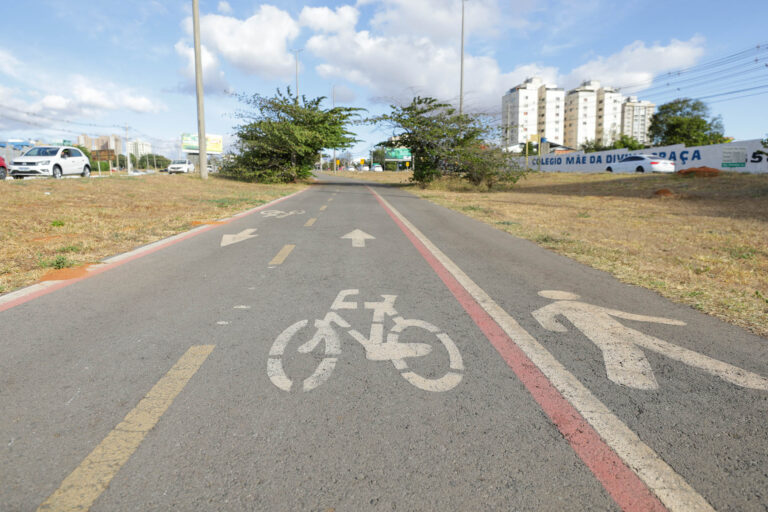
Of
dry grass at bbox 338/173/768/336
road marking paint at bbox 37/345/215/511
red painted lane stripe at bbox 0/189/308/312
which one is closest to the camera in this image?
road marking paint at bbox 37/345/215/511

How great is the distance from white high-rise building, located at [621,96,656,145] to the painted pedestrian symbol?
167330 millimetres

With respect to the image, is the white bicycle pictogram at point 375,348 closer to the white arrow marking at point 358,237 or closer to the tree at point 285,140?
the white arrow marking at point 358,237

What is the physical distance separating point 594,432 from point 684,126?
89.3m

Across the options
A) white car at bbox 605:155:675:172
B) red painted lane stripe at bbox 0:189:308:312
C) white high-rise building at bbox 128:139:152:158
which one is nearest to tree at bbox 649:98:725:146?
white car at bbox 605:155:675:172

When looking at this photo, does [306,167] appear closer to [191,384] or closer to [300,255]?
[300,255]

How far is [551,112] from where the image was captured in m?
147

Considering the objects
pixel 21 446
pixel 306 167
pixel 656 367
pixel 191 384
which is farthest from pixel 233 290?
pixel 306 167

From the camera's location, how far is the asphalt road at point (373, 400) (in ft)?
6.82

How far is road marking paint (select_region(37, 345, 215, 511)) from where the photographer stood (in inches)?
78.5

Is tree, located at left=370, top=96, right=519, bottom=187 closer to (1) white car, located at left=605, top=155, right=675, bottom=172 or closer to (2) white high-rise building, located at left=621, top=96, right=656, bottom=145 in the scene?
(1) white car, located at left=605, top=155, right=675, bottom=172

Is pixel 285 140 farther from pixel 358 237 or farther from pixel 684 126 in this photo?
pixel 684 126

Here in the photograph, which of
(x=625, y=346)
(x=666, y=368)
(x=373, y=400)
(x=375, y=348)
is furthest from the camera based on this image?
(x=625, y=346)

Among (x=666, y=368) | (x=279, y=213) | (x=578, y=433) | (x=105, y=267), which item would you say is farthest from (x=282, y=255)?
(x=279, y=213)

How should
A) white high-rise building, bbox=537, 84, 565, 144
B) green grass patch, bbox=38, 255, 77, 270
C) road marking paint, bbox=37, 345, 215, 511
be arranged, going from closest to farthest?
road marking paint, bbox=37, 345, 215, 511, green grass patch, bbox=38, 255, 77, 270, white high-rise building, bbox=537, 84, 565, 144
